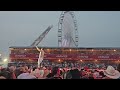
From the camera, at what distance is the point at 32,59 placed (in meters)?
28.7
